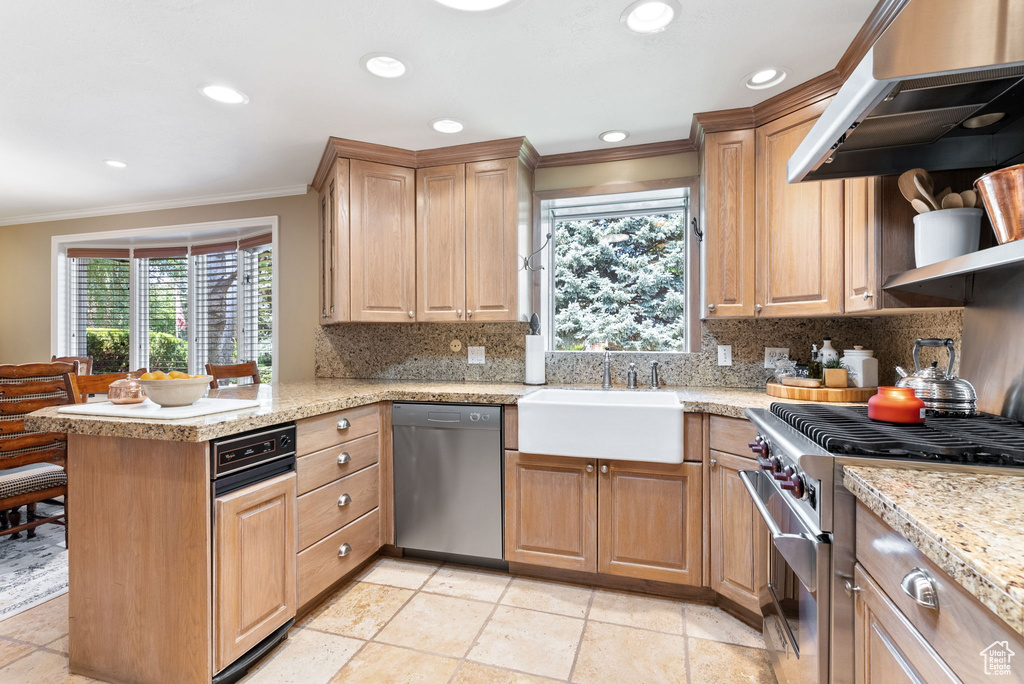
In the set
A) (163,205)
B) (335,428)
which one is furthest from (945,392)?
(163,205)

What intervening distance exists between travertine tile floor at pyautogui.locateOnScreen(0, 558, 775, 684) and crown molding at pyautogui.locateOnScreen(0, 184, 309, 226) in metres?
2.57

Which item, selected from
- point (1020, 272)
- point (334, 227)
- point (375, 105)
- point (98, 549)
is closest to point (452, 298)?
point (334, 227)

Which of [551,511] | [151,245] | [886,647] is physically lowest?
[551,511]

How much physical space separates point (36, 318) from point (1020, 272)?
20.2 feet

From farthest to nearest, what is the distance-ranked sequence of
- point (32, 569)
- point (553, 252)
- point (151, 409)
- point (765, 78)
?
1. point (553, 252)
2. point (32, 569)
3. point (765, 78)
4. point (151, 409)

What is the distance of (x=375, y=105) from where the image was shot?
2234 millimetres

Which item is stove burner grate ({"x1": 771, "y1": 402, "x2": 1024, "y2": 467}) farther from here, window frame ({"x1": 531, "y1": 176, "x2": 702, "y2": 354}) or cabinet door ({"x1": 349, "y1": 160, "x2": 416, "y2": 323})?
cabinet door ({"x1": 349, "y1": 160, "x2": 416, "y2": 323})

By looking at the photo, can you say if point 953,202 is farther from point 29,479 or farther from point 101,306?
point 101,306

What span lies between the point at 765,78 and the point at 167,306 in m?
4.47

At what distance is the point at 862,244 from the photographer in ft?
6.14

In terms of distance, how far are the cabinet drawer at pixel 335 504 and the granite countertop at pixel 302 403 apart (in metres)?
0.34

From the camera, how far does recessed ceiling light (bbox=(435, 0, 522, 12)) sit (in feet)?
5.11

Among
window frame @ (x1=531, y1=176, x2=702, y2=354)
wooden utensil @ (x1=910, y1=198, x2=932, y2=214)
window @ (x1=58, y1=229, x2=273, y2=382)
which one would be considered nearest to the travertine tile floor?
window frame @ (x1=531, y1=176, x2=702, y2=354)

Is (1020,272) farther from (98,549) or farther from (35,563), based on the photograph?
(35,563)
